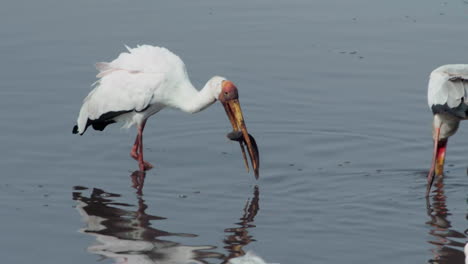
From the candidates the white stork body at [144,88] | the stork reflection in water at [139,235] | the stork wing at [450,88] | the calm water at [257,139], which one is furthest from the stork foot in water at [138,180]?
the stork wing at [450,88]

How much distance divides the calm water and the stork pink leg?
0.08m

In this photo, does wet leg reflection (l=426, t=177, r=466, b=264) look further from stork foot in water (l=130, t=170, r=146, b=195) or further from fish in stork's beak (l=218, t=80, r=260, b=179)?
stork foot in water (l=130, t=170, r=146, b=195)

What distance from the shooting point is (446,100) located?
313 inches

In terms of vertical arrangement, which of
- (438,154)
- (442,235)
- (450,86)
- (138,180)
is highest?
(450,86)

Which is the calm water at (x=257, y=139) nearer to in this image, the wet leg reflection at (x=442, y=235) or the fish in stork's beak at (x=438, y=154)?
the wet leg reflection at (x=442, y=235)

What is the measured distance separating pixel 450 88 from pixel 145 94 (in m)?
2.48

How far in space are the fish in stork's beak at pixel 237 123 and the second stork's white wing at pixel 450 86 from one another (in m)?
1.47

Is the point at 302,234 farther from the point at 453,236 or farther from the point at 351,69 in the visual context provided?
the point at 351,69

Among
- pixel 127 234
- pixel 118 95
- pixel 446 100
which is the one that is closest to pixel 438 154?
pixel 446 100

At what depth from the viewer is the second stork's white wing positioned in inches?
311

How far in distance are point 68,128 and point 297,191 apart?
247 centimetres

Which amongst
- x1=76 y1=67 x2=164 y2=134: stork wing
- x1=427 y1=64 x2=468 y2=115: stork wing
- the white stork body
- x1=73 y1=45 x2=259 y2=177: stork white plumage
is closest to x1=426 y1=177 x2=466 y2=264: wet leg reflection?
x1=427 y1=64 x2=468 y2=115: stork wing

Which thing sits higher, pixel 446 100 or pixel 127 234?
pixel 446 100

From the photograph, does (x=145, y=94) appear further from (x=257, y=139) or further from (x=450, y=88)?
(x=450, y=88)
